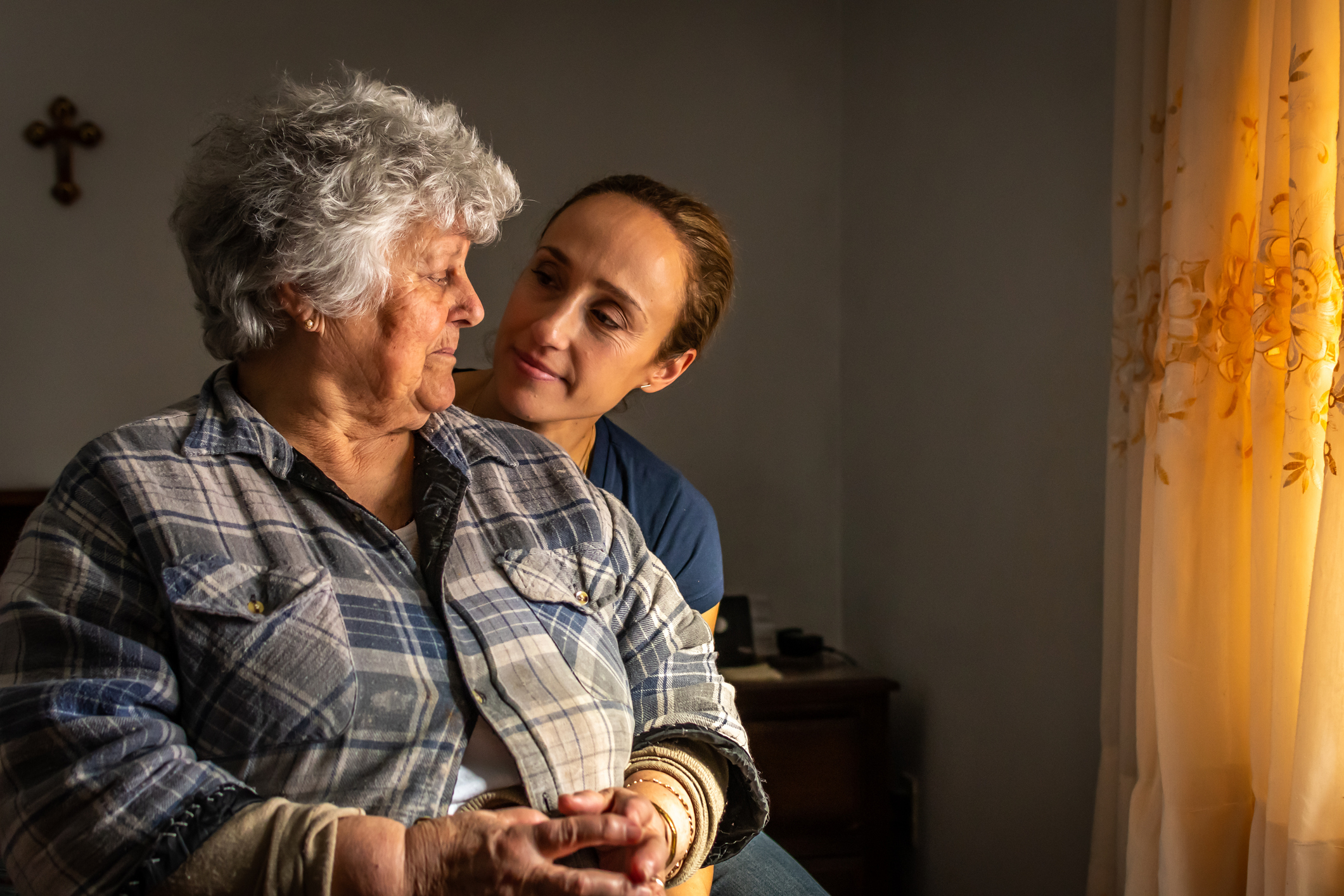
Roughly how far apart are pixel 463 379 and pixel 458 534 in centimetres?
63

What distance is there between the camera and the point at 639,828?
3.35 ft

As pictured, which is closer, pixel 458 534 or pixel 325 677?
pixel 325 677

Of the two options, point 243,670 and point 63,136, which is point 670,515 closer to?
point 243,670

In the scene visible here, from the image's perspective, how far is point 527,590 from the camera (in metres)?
1.19

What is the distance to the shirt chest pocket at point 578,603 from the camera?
118 centimetres

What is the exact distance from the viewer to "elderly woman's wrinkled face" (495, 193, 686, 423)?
5.14 feet

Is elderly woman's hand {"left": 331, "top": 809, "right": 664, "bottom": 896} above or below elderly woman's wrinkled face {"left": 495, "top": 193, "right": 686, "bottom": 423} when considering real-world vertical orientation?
below

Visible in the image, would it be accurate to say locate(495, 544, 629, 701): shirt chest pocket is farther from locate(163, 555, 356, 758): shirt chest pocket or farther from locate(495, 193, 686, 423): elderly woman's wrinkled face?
locate(495, 193, 686, 423): elderly woman's wrinkled face

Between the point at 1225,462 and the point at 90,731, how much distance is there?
1443 mm

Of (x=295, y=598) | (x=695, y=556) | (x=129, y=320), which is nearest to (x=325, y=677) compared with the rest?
(x=295, y=598)

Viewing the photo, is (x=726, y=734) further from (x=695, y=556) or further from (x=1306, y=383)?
(x=1306, y=383)

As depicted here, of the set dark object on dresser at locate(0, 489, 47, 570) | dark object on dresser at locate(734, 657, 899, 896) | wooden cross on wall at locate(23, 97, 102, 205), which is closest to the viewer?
dark object on dresser at locate(734, 657, 899, 896)

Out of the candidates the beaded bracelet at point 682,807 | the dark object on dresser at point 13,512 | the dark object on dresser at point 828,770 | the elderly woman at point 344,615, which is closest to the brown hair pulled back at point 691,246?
the elderly woman at point 344,615

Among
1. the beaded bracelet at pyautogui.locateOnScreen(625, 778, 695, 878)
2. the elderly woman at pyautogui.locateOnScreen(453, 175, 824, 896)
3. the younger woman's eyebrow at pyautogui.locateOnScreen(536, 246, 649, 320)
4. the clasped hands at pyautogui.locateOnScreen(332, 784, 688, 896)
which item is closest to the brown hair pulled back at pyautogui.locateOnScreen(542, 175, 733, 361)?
the elderly woman at pyautogui.locateOnScreen(453, 175, 824, 896)
